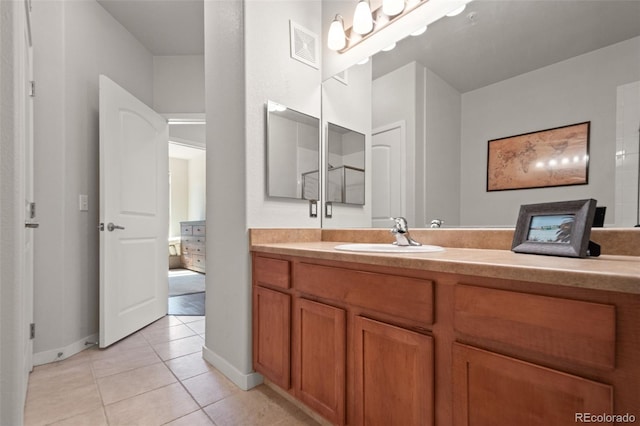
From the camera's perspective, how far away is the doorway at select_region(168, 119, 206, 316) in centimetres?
365

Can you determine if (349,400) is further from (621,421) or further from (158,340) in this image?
(158,340)

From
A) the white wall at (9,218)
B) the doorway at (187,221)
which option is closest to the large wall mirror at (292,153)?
the white wall at (9,218)

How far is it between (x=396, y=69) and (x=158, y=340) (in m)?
2.58

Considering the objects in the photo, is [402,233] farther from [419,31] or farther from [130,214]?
[130,214]

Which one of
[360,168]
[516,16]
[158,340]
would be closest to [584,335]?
[516,16]

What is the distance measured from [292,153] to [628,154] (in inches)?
60.7

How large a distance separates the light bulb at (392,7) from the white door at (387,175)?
2.03 ft

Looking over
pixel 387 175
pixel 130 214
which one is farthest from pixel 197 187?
pixel 387 175

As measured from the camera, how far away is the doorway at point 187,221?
365 centimetres

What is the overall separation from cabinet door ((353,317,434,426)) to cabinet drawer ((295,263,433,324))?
0.06 meters

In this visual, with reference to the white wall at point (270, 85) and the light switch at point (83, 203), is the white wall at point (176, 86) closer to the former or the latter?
the light switch at point (83, 203)

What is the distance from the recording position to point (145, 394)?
5.39 feet

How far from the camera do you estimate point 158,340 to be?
241 cm

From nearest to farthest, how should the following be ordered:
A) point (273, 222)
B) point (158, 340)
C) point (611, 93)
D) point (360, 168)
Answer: point (611, 93)
point (273, 222)
point (360, 168)
point (158, 340)
